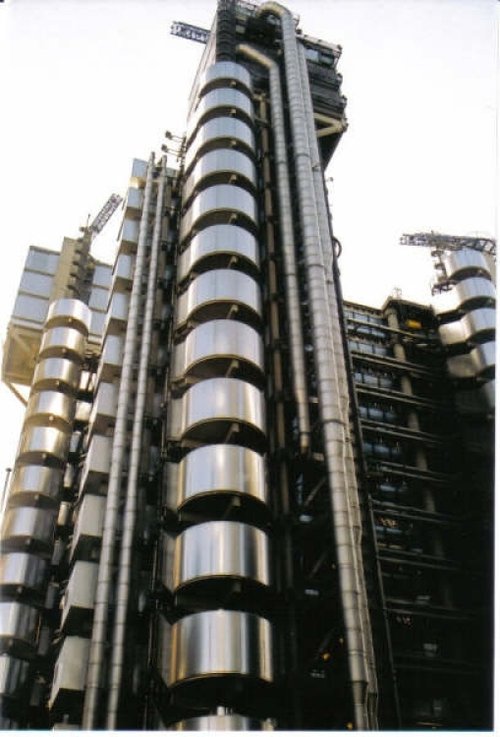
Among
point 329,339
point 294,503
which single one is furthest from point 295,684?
point 329,339

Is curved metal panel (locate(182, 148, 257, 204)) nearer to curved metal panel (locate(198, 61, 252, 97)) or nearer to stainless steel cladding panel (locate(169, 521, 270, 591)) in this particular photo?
curved metal panel (locate(198, 61, 252, 97))

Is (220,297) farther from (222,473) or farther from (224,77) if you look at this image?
(224,77)

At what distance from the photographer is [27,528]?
4597 cm

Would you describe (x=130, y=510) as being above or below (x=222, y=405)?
below

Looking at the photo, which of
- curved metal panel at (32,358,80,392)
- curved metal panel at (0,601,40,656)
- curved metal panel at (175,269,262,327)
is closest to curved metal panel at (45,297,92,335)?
curved metal panel at (32,358,80,392)

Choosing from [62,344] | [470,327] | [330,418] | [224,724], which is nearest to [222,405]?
[330,418]

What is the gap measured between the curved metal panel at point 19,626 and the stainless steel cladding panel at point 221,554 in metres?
13.9

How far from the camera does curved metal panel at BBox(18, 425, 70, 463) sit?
4906cm

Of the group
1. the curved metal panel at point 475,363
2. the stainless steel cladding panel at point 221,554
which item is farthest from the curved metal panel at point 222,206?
the curved metal panel at point 475,363

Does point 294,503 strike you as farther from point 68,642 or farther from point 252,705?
point 68,642

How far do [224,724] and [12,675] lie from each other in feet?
56.5

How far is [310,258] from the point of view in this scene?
42844mm

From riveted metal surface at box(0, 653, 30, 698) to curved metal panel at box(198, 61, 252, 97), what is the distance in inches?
1486

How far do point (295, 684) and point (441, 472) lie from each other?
2525 centimetres
